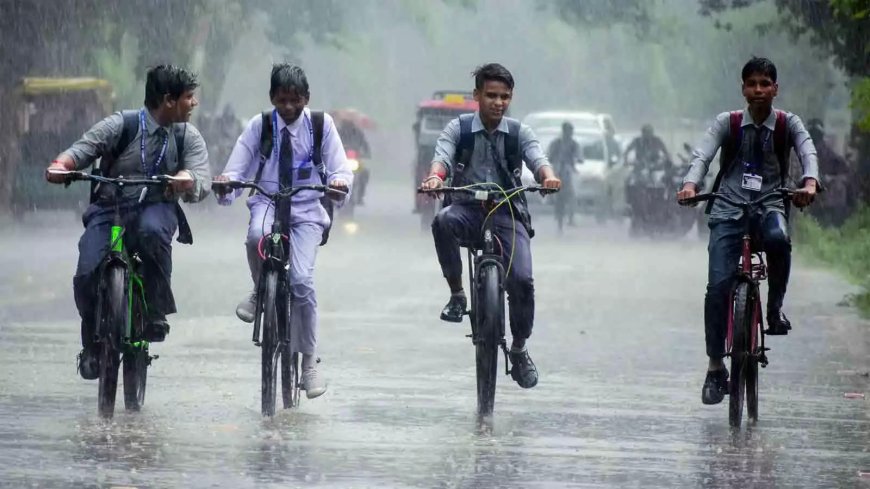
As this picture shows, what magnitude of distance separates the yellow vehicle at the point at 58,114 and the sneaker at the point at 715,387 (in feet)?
85.3

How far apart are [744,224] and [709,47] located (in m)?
68.4

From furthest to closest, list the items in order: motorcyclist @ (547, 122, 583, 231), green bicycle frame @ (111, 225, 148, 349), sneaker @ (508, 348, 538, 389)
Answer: motorcyclist @ (547, 122, 583, 231) < sneaker @ (508, 348, 538, 389) < green bicycle frame @ (111, 225, 148, 349)

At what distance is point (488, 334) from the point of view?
32.0ft

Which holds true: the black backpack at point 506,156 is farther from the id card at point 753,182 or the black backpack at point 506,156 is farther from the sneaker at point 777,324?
the sneaker at point 777,324

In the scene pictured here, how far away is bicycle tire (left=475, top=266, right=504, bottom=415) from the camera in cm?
976

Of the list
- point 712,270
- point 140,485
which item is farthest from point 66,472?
point 712,270

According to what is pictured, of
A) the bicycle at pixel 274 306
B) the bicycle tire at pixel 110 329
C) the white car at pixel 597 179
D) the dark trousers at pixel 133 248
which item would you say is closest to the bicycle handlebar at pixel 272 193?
the bicycle at pixel 274 306

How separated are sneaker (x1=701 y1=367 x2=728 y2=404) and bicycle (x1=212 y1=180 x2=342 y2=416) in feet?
6.53

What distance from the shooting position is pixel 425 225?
111 feet

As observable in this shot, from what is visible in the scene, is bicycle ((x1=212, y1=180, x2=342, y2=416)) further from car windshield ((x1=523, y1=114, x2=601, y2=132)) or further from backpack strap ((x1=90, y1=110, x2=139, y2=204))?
car windshield ((x1=523, y1=114, x2=601, y2=132))

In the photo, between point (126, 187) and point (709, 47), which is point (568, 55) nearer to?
point (709, 47)

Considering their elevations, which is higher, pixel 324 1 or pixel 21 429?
pixel 324 1

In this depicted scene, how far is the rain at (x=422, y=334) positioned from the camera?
851 cm

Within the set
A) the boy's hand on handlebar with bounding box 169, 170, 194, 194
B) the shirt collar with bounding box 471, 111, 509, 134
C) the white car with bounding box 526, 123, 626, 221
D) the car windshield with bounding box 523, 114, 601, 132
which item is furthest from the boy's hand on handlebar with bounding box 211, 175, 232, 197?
the car windshield with bounding box 523, 114, 601, 132
